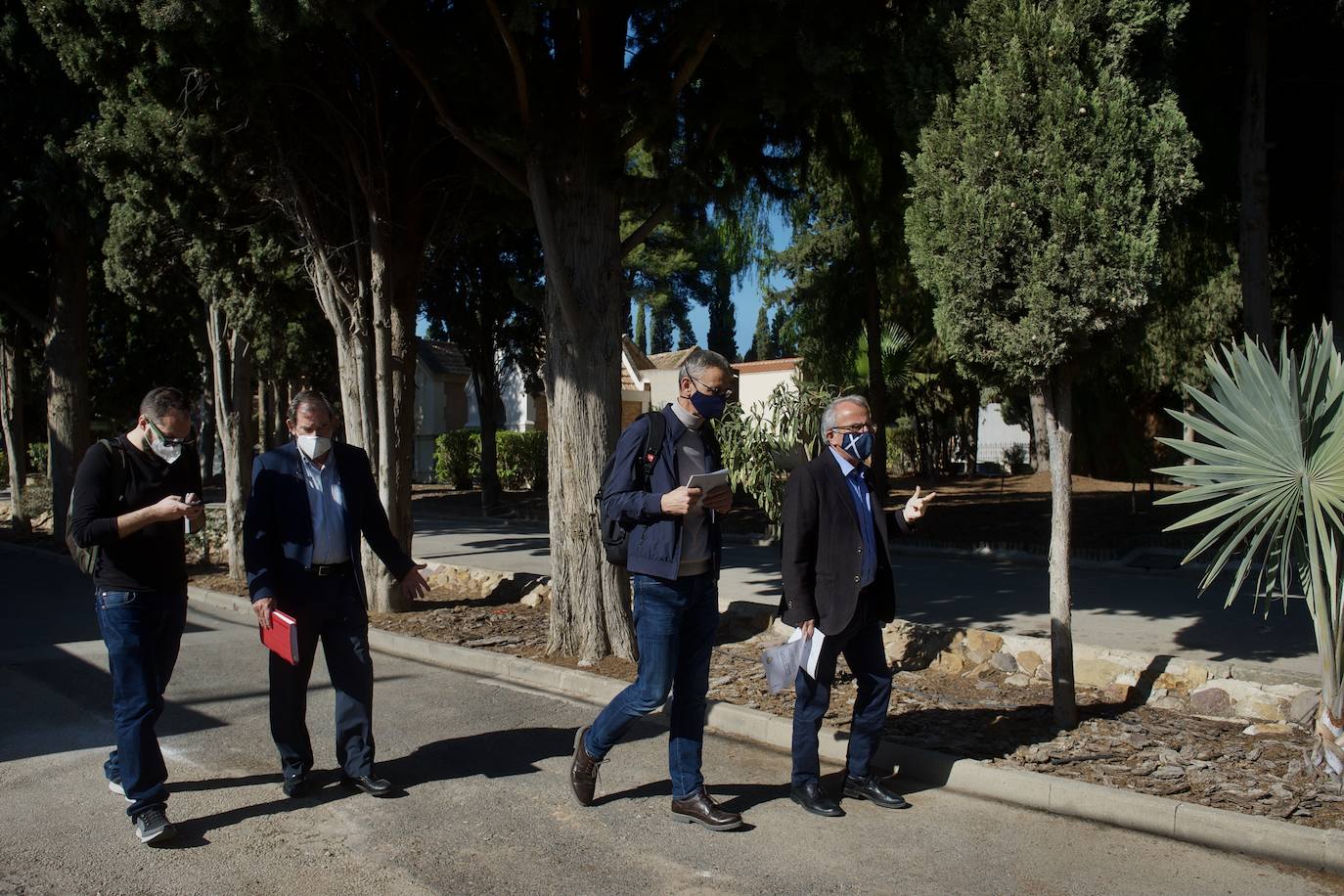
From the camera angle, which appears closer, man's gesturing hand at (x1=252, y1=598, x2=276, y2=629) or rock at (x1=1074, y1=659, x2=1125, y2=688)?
man's gesturing hand at (x1=252, y1=598, x2=276, y2=629)

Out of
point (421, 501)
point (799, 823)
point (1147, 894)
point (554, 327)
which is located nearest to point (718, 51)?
point (554, 327)

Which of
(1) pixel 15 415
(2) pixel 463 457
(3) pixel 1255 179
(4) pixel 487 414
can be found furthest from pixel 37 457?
(3) pixel 1255 179

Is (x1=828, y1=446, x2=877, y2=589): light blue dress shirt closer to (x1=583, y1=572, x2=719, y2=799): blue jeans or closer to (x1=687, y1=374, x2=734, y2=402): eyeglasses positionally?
(x1=687, y1=374, x2=734, y2=402): eyeglasses

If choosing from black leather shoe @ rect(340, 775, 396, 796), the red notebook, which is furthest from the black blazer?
the red notebook

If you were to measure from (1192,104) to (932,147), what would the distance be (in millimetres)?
8442

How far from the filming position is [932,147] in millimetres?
6164

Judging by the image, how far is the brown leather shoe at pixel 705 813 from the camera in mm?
4676

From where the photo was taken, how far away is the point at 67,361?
712 inches

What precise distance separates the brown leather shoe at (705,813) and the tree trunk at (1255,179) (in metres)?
9.80

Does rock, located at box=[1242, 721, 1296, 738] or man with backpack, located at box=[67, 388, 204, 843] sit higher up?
man with backpack, located at box=[67, 388, 204, 843]

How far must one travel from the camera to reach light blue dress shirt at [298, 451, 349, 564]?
5.01 meters

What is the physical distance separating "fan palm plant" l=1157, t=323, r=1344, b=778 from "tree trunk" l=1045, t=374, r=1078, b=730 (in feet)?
2.98

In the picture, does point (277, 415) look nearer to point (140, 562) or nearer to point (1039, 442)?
point (1039, 442)

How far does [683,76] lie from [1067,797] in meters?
5.69
